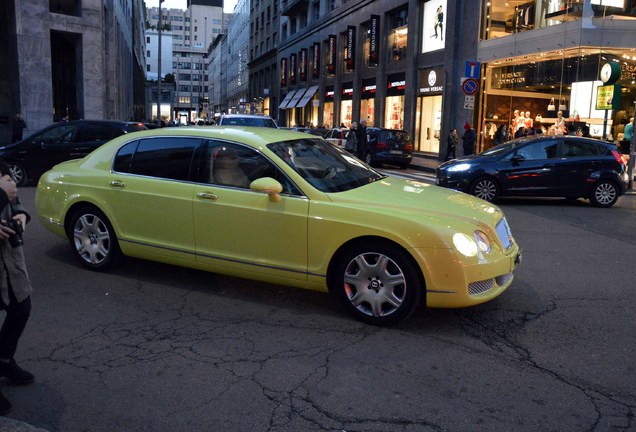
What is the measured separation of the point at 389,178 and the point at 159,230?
7.99 feet

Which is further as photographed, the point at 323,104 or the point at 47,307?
the point at 323,104

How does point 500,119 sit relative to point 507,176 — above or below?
above

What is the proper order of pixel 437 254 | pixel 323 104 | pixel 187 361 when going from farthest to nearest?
pixel 323 104
pixel 437 254
pixel 187 361

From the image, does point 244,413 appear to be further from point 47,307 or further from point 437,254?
point 47,307

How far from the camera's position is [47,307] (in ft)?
17.0

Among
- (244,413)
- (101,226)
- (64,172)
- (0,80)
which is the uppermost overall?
(0,80)

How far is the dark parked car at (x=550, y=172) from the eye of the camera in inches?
484

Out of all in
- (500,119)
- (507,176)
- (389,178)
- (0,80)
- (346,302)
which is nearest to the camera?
(346,302)

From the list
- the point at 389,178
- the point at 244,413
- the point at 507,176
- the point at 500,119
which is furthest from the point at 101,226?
the point at 500,119

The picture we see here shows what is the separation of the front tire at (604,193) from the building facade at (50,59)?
848 inches

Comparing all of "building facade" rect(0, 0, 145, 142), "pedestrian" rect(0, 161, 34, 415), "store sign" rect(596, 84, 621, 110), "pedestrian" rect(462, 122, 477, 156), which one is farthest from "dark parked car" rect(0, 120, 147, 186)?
"store sign" rect(596, 84, 621, 110)

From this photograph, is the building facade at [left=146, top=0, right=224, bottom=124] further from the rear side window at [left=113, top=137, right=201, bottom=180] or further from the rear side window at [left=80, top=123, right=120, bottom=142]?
the rear side window at [left=113, top=137, right=201, bottom=180]

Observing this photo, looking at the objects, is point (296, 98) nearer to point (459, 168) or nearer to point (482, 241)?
point (459, 168)

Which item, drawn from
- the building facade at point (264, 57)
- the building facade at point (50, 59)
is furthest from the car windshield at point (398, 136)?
the building facade at point (264, 57)
